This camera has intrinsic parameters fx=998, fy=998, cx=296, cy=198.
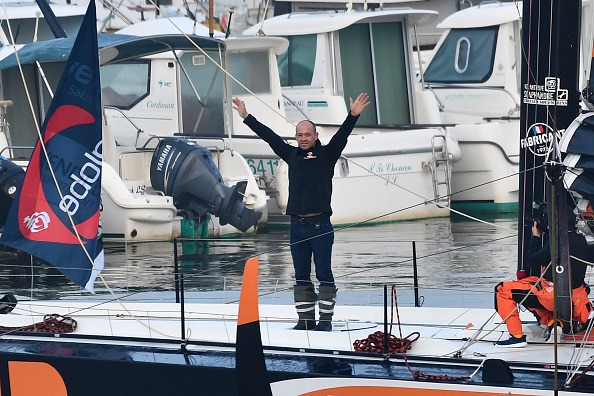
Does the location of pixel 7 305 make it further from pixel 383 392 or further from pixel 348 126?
pixel 383 392

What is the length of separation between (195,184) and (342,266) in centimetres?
325

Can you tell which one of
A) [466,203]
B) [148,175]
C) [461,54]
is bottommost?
[466,203]

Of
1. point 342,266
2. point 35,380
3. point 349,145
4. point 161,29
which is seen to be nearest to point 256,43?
point 161,29

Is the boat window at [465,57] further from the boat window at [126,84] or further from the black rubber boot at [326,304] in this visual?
the black rubber boot at [326,304]

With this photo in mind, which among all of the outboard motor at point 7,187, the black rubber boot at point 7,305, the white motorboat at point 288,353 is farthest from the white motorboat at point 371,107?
the white motorboat at point 288,353

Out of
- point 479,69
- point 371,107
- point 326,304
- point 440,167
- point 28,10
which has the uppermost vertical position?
point 28,10

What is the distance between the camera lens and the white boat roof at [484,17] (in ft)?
61.6

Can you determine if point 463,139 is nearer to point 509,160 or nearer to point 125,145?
point 509,160

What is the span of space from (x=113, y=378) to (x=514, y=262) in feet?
20.0

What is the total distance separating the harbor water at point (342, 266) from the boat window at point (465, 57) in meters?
5.18

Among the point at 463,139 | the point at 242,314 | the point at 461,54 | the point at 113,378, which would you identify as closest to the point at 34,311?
the point at 113,378

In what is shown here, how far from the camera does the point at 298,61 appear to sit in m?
17.3

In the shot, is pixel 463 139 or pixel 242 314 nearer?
pixel 242 314

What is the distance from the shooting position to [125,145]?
15188mm
